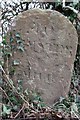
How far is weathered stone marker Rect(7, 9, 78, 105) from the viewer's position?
260 cm

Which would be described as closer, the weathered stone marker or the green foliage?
the green foliage

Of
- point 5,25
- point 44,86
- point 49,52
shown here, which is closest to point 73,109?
point 44,86

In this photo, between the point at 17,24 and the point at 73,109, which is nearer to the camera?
the point at 73,109

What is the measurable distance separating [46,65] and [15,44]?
1.12 feet

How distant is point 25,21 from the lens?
2.57m

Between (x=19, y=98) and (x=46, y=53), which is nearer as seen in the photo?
(x=19, y=98)

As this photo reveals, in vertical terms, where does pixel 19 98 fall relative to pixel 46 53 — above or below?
below

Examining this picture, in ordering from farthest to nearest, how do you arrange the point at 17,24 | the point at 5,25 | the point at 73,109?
1. the point at 5,25
2. the point at 17,24
3. the point at 73,109

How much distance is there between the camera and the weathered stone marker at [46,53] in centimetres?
Answer: 260

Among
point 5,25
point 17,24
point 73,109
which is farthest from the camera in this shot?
point 5,25

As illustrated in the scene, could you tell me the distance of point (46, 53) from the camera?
2658mm

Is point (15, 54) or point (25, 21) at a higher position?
point (25, 21)

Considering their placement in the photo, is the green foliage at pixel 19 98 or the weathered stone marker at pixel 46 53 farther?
the weathered stone marker at pixel 46 53

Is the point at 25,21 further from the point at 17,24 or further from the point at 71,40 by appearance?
the point at 71,40
